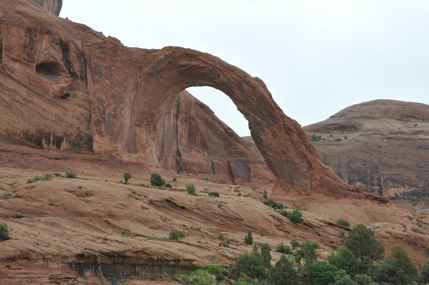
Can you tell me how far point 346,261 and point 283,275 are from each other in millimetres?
5165

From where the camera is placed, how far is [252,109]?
43.8 m

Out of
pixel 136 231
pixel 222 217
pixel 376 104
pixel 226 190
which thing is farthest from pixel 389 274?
pixel 376 104

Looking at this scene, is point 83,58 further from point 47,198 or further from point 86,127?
point 47,198

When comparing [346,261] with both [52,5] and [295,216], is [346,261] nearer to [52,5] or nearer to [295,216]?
[295,216]

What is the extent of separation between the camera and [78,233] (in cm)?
2219

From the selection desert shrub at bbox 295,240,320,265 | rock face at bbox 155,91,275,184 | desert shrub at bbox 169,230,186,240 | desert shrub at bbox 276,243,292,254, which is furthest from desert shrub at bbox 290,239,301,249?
rock face at bbox 155,91,275,184

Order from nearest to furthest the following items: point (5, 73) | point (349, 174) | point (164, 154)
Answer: point (5, 73)
point (164, 154)
point (349, 174)

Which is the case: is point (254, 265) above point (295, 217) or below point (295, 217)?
below

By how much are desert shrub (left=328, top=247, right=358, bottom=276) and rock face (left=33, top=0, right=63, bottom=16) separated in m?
40.8

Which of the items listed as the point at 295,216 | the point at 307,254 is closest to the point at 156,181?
the point at 295,216

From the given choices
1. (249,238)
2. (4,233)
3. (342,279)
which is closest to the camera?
(4,233)

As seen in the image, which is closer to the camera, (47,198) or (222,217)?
(47,198)

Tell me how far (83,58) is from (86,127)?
5.62 metres

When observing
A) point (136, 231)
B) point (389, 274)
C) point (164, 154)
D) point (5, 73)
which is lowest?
point (389, 274)
